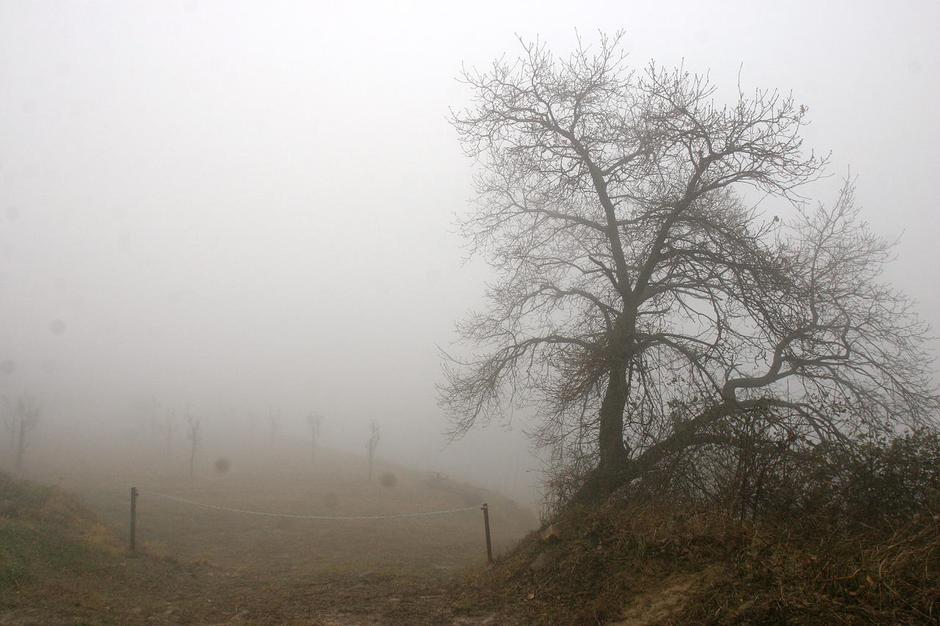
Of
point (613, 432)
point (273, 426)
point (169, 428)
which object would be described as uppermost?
point (613, 432)

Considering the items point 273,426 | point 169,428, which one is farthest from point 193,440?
point 273,426

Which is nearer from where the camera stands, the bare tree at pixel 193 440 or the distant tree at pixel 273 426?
the bare tree at pixel 193 440

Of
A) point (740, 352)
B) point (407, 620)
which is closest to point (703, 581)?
point (407, 620)

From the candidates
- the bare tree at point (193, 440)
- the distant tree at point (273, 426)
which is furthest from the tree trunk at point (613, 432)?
the distant tree at point (273, 426)

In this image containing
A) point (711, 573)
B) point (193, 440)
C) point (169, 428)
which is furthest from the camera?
point (169, 428)

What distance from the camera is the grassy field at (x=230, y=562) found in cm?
760

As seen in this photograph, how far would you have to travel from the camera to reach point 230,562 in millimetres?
13789

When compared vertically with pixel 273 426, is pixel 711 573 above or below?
above

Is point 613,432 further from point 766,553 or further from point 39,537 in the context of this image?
point 39,537

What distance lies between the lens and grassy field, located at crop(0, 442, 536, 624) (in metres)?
7.60

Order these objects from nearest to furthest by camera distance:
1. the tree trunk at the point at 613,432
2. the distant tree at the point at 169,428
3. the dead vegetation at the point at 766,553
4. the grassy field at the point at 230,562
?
1. the dead vegetation at the point at 766,553
2. the grassy field at the point at 230,562
3. the tree trunk at the point at 613,432
4. the distant tree at the point at 169,428

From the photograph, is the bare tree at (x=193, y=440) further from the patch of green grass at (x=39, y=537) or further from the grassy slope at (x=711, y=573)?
the grassy slope at (x=711, y=573)

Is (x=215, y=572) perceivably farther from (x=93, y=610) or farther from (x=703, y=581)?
(x=703, y=581)

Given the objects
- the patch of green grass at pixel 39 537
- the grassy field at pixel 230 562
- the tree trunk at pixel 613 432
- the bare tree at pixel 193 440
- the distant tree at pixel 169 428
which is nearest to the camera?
the grassy field at pixel 230 562
